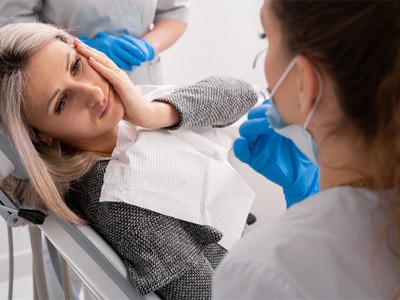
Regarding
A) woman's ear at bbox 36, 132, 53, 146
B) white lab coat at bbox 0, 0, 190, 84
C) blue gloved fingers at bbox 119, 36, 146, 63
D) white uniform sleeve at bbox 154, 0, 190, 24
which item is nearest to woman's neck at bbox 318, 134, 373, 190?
woman's ear at bbox 36, 132, 53, 146

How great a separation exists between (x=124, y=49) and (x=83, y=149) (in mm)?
451

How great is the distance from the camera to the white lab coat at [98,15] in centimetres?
170

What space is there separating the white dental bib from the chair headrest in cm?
19

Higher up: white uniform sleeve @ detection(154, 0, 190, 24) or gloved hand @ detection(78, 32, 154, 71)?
white uniform sleeve @ detection(154, 0, 190, 24)

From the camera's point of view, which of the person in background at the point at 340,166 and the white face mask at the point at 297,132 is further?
the white face mask at the point at 297,132

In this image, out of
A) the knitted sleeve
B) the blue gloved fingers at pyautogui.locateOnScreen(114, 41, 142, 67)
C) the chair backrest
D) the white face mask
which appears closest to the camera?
the white face mask

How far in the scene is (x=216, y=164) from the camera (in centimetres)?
Result: 140

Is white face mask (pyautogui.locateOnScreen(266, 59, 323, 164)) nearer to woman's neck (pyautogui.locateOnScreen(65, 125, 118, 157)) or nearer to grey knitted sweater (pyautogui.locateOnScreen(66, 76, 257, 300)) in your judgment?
grey knitted sweater (pyautogui.locateOnScreen(66, 76, 257, 300))

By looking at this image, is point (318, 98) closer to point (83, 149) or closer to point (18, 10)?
point (83, 149)

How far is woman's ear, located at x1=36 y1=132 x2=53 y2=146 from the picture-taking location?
4.25 ft

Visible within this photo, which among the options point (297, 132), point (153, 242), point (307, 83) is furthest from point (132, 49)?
point (307, 83)

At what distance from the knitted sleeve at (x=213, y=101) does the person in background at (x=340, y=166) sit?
0.64 m

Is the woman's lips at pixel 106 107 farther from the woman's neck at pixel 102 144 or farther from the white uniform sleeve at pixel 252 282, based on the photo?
the white uniform sleeve at pixel 252 282

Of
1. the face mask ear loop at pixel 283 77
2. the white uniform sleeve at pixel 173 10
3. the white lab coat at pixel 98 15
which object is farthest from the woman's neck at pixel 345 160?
the white uniform sleeve at pixel 173 10
